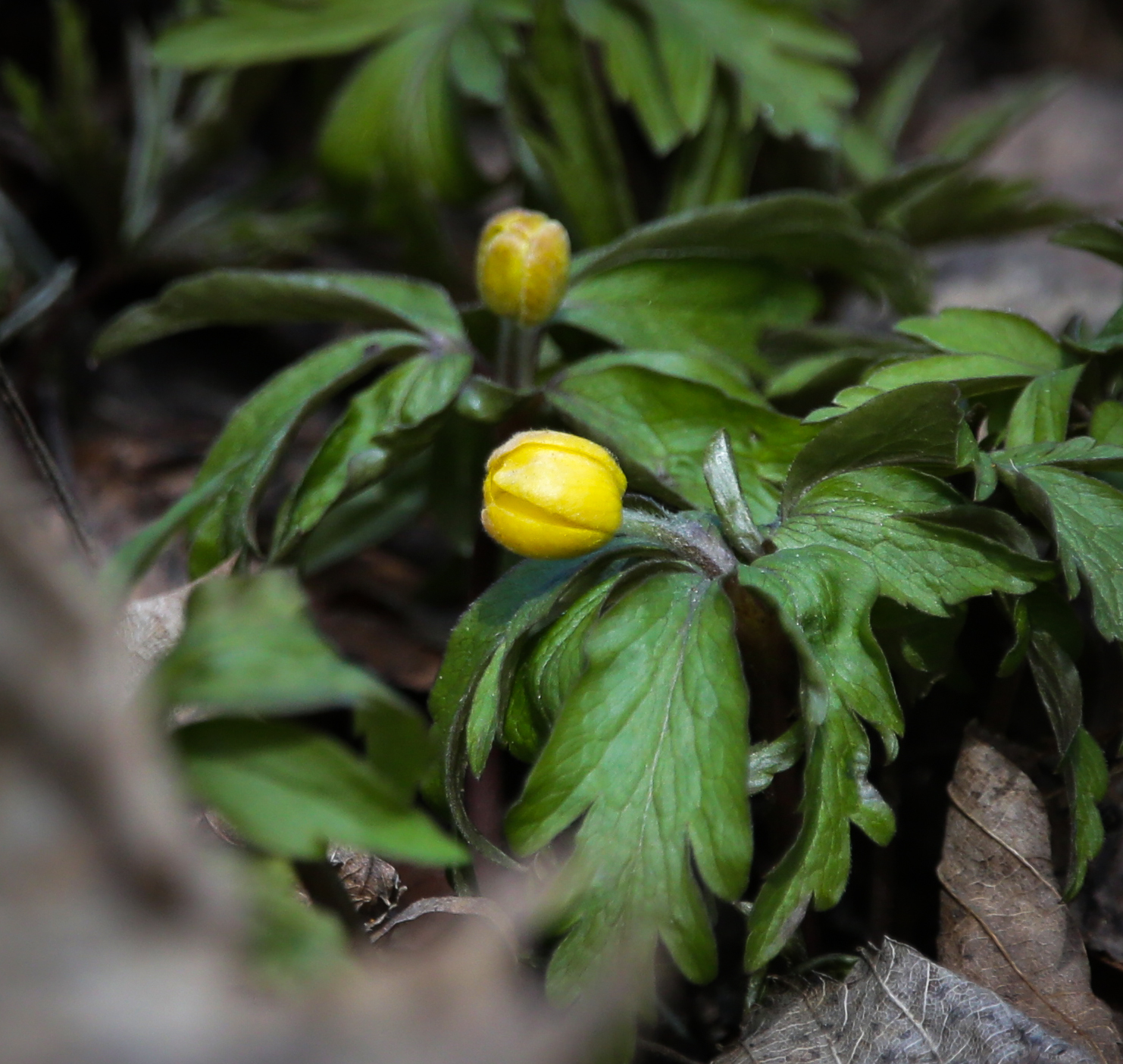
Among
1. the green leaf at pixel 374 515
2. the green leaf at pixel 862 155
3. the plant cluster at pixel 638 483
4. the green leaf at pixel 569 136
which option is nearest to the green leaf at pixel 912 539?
the plant cluster at pixel 638 483

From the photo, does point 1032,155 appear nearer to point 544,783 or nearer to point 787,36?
point 787,36

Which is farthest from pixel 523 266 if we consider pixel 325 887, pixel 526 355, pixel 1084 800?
pixel 1084 800

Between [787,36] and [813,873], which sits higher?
[787,36]

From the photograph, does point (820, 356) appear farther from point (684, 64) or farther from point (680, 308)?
point (684, 64)

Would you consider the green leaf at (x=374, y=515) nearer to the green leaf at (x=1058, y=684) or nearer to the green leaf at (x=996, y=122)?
the green leaf at (x=1058, y=684)

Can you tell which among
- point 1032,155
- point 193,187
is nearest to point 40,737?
point 193,187
